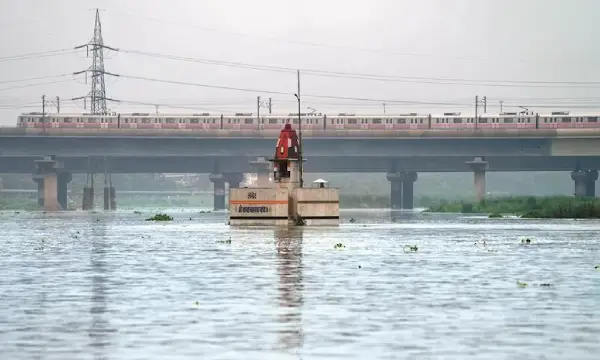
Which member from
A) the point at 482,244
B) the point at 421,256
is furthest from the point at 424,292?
the point at 482,244

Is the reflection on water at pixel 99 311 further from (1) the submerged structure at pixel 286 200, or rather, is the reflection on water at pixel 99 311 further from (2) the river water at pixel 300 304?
(1) the submerged structure at pixel 286 200

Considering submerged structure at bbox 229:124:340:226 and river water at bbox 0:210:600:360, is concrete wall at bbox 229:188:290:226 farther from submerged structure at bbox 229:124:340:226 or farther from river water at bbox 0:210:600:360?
river water at bbox 0:210:600:360

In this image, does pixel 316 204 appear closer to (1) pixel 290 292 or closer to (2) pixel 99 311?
(1) pixel 290 292

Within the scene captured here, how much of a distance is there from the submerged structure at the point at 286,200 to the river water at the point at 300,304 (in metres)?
38.4

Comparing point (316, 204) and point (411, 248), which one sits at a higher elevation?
point (316, 204)

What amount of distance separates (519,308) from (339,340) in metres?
7.31

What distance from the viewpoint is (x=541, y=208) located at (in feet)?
537

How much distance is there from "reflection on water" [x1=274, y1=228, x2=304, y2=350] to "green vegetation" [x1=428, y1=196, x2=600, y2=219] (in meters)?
69.9

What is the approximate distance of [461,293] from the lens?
36156 mm

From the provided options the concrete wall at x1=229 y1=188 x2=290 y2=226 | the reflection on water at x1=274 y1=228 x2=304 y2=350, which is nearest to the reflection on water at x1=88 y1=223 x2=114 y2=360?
the reflection on water at x1=274 y1=228 x2=304 y2=350

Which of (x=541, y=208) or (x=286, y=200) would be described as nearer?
(x=286, y=200)

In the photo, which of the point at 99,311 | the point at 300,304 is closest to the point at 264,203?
the point at 300,304

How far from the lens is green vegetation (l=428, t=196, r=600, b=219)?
13575cm

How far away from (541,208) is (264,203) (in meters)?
71.1
